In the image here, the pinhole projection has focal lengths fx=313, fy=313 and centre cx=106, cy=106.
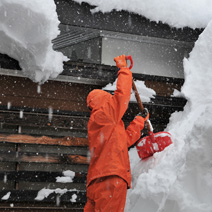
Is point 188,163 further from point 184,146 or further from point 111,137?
point 111,137

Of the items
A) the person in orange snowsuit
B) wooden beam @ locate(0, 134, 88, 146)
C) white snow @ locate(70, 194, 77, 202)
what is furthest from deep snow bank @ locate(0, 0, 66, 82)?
white snow @ locate(70, 194, 77, 202)

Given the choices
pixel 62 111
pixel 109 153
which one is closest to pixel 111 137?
pixel 109 153

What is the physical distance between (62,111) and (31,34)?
1.40 m

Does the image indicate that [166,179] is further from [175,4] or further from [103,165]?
[175,4]

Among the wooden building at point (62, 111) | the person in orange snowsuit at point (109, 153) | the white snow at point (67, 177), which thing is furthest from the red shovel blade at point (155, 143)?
the white snow at point (67, 177)

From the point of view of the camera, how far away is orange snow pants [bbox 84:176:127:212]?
9.98ft

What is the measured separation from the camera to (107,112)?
319 cm

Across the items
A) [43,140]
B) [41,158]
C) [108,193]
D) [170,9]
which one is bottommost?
[108,193]

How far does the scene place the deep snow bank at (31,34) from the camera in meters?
4.05

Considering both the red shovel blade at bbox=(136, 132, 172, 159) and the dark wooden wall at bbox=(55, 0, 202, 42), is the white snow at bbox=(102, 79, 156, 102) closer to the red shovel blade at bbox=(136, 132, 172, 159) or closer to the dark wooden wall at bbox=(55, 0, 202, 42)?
the dark wooden wall at bbox=(55, 0, 202, 42)

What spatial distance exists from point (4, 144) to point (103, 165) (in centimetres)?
250

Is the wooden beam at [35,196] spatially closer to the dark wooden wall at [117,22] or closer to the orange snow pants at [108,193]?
the orange snow pants at [108,193]

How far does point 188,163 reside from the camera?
2350mm

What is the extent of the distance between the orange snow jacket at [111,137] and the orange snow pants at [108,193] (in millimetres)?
67
